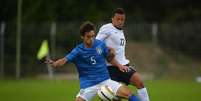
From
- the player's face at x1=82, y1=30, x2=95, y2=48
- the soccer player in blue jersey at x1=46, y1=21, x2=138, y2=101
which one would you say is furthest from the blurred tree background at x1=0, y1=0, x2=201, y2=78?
the player's face at x1=82, y1=30, x2=95, y2=48

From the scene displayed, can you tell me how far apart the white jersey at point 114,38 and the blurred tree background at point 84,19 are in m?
19.5

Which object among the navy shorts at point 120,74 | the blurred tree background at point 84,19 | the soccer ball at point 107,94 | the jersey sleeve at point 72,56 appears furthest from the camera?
the blurred tree background at point 84,19

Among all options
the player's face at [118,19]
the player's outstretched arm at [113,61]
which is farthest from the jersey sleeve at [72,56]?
the player's face at [118,19]

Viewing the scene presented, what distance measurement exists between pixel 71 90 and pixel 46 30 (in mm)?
11800

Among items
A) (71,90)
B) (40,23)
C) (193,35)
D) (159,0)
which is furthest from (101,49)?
(159,0)

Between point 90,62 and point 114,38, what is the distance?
1465 mm

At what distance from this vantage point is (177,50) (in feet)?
108

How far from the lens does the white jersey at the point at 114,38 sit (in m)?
12.7

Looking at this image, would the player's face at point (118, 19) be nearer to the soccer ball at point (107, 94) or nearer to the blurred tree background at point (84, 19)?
the soccer ball at point (107, 94)

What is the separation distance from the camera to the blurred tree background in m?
32.6

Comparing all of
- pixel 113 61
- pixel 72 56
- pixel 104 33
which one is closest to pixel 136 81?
pixel 113 61

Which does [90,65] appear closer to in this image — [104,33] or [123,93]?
[123,93]

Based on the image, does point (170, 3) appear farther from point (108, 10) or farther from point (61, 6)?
point (61, 6)

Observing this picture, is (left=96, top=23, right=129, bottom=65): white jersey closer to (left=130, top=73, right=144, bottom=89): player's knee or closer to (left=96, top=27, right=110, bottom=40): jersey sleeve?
(left=96, top=27, right=110, bottom=40): jersey sleeve
